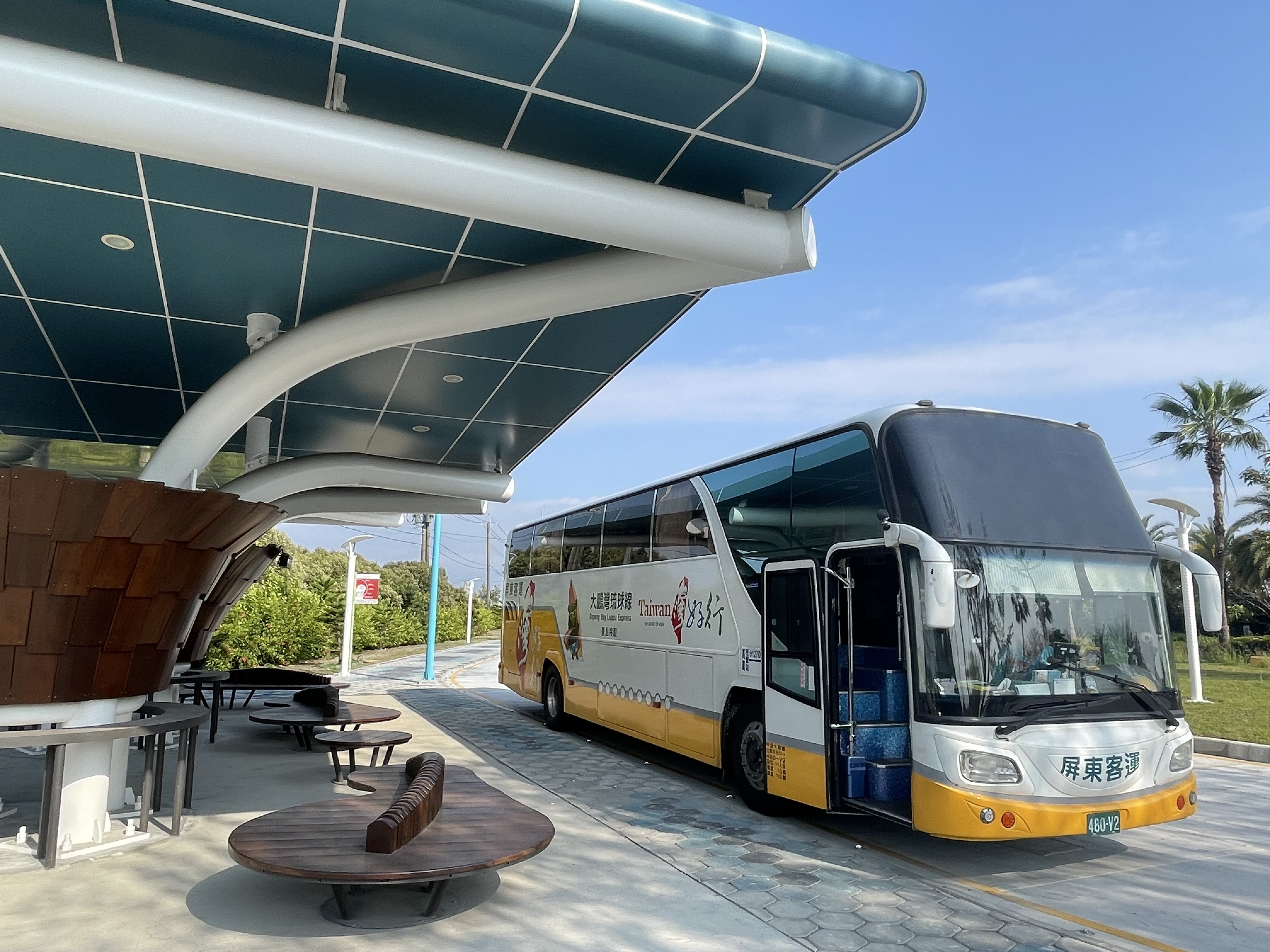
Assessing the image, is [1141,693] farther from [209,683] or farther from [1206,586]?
[209,683]

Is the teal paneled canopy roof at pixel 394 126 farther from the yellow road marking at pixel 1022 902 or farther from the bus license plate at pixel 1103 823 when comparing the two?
the yellow road marking at pixel 1022 902

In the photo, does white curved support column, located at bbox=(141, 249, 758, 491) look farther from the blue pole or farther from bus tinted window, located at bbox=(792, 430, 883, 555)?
the blue pole

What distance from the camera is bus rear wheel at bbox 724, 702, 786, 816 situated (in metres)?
8.31

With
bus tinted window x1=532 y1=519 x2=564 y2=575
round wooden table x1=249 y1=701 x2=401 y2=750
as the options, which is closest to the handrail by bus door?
round wooden table x1=249 y1=701 x2=401 y2=750

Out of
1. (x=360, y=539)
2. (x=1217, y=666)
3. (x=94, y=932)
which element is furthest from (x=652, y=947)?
(x=1217, y=666)

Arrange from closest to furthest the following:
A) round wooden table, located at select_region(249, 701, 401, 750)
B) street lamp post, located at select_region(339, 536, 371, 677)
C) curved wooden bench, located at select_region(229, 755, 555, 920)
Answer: curved wooden bench, located at select_region(229, 755, 555, 920), round wooden table, located at select_region(249, 701, 401, 750), street lamp post, located at select_region(339, 536, 371, 677)

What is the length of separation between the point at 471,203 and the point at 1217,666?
29.0 meters

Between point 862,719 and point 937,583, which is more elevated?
point 937,583

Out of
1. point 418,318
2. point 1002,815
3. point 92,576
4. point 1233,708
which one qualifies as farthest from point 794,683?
point 1233,708

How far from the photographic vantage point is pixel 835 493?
25.2 feet

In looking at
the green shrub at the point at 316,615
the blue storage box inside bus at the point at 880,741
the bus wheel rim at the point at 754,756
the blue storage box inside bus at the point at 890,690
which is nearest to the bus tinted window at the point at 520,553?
the green shrub at the point at 316,615

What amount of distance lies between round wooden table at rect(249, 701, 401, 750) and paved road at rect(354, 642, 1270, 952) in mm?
4168

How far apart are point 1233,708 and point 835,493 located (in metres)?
12.3

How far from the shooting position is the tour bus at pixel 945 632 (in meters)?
6.18
